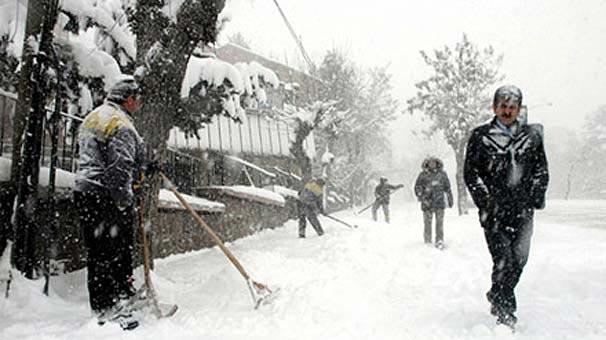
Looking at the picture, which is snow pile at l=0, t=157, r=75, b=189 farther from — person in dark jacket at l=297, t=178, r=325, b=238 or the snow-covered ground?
person in dark jacket at l=297, t=178, r=325, b=238

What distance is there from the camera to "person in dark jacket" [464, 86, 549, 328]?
3420 millimetres

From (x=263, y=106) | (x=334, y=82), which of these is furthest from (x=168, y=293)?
(x=334, y=82)

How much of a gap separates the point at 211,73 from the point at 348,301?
4.12 metres

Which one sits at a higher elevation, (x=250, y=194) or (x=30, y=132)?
(x=30, y=132)

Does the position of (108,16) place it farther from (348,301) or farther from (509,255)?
(509,255)

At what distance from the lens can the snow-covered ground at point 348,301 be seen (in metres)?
3.18

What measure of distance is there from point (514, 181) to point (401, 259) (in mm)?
3353

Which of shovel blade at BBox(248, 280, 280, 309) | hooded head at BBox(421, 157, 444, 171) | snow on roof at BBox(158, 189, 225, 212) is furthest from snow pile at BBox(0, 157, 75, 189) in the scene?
hooded head at BBox(421, 157, 444, 171)

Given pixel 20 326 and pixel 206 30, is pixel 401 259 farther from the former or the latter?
pixel 20 326

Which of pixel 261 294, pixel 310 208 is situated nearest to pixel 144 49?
pixel 261 294

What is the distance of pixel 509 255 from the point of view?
3.44 metres

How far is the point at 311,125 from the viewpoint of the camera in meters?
18.4

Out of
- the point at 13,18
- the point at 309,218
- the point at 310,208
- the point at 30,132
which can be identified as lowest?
the point at 309,218

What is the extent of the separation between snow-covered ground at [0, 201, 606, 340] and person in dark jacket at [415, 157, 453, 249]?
5.13 ft
